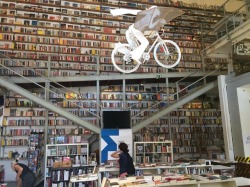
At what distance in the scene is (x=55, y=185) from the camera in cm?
546

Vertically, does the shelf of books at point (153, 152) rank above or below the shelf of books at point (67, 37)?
below

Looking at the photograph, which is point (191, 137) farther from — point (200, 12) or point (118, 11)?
point (118, 11)

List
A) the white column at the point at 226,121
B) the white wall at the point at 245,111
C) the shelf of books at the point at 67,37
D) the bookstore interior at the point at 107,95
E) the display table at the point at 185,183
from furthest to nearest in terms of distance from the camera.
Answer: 1. the shelf of books at the point at 67,37
2. the white column at the point at 226,121
3. the white wall at the point at 245,111
4. the bookstore interior at the point at 107,95
5. the display table at the point at 185,183

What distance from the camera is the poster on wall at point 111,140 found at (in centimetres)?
609

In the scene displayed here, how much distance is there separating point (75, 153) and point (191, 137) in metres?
4.07

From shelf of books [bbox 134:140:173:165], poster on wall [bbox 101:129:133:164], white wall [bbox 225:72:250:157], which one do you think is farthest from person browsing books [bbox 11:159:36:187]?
white wall [bbox 225:72:250:157]

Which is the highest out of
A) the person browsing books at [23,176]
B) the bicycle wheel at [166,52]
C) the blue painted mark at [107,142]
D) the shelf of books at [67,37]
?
the shelf of books at [67,37]

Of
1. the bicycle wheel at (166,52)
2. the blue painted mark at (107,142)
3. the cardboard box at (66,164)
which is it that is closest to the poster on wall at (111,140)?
the blue painted mark at (107,142)

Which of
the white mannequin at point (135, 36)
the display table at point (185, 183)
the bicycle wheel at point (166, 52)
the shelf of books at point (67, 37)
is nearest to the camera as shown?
the display table at point (185, 183)

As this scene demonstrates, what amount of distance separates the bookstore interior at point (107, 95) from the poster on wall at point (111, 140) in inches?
1.0

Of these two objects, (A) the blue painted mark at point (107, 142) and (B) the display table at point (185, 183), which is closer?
(B) the display table at point (185, 183)

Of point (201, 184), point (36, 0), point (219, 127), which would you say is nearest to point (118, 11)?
A: point (201, 184)

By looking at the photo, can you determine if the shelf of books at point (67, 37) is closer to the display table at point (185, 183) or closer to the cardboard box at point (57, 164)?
the cardboard box at point (57, 164)

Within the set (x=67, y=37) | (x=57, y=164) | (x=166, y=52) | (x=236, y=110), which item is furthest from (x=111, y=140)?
(x=67, y=37)
